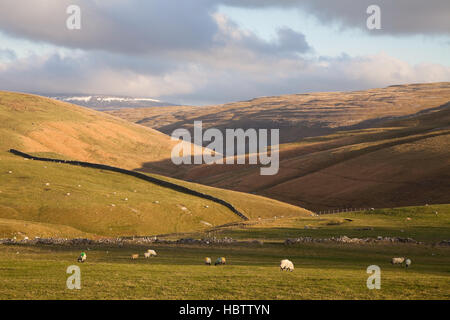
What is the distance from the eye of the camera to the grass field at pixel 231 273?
25.8m

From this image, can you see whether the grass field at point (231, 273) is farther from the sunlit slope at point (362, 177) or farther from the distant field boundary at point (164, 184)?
the sunlit slope at point (362, 177)

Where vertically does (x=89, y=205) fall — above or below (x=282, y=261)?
below

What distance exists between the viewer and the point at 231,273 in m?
32.8

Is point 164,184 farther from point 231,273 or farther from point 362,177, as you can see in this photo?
point 231,273

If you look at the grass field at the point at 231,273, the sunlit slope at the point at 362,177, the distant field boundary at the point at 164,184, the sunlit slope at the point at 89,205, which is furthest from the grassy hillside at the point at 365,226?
the sunlit slope at the point at 362,177

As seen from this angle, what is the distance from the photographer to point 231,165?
633 feet

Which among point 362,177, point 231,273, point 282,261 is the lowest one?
point 362,177

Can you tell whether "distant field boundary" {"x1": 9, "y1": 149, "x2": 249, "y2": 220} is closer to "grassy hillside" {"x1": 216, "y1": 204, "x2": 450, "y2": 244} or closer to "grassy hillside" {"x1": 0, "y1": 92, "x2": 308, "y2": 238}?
"grassy hillside" {"x1": 0, "y1": 92, "x2": 308, "y2": 238}

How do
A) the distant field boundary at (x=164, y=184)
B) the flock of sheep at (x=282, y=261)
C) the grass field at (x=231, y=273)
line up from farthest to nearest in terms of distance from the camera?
1. the distant field boundary at (x=164, y=184)
2. the flock of sheep at (x=282, y=261)
3. the grass field at (x=231, y=273)

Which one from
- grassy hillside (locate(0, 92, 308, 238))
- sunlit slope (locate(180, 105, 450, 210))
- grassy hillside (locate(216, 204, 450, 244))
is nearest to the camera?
grassy hillside (locate(216, 204, 450, 244))

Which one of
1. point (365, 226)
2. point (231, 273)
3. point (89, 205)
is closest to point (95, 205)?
point (89, 205)

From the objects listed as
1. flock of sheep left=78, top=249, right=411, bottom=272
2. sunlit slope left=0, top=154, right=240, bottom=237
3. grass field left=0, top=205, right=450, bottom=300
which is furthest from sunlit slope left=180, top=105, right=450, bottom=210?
flock of sheep left=78, top=249, right=411, bottom=272

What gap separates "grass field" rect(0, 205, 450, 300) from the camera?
25.8m
